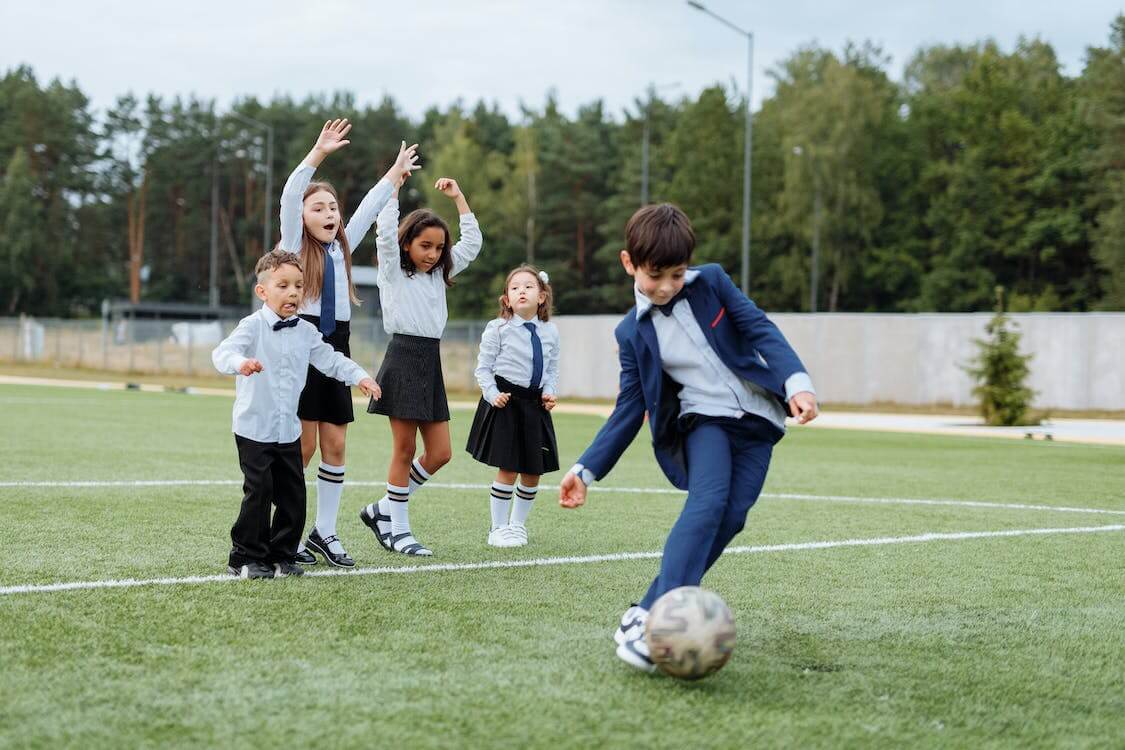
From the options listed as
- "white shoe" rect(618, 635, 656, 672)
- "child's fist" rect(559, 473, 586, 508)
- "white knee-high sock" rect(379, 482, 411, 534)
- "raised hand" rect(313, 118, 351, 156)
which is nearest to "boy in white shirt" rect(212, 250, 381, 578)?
"raised hand" rect(313, 118, 351, 156)

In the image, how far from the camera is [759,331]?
445 cm

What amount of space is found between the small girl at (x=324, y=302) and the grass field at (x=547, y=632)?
413 mm

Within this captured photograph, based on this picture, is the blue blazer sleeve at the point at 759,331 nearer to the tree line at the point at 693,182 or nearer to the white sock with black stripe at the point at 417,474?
the white sock with black stripe at the point at 417,474

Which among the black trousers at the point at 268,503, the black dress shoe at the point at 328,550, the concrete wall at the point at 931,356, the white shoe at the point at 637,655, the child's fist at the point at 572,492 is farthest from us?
the concrete wall at the point at 931,356

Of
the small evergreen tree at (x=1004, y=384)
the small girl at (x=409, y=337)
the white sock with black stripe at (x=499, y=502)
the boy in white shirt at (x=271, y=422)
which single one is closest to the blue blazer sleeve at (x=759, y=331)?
the boy in white shirt at (x=271, y=422)

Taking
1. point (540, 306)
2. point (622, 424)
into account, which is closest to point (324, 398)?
point (540, 306)

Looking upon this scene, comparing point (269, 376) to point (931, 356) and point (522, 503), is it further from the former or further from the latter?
point (931, 356)

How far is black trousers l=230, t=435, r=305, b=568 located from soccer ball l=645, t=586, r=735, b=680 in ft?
7.56

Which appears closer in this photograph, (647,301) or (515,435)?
(647,301)

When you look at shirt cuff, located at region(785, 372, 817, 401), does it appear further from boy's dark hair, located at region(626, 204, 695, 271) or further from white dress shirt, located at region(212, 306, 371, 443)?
white dress shirt, located at region(212, 306, 371, 443)

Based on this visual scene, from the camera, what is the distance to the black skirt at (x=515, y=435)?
7.30m

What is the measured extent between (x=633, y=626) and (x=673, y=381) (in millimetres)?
903

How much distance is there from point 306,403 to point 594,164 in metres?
68.0

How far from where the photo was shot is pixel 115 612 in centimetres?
477
